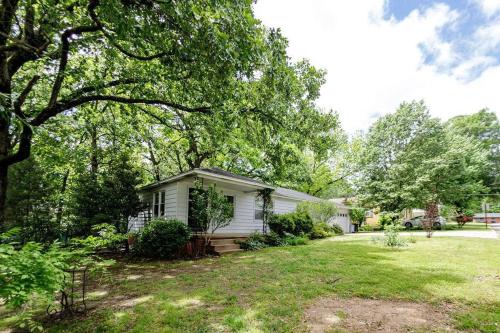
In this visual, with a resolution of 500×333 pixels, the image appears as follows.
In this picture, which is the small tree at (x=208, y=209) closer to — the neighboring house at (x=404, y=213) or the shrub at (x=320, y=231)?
the shrub at (x=320, y=231)

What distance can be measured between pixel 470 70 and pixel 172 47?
1557 centimetres

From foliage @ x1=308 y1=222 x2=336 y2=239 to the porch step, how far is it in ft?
18.8

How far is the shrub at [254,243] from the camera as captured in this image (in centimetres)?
Result: 1049

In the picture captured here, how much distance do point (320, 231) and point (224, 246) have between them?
305 inches

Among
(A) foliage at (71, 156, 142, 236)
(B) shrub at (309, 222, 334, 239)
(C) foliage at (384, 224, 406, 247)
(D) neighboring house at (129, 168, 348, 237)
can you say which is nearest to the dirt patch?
(C) foliage at (384, 224, 406, 247)

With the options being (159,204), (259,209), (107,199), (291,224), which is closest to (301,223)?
(291,224)

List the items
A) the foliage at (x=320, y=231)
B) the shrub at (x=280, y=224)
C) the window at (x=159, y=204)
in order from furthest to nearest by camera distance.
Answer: the foliage at (x=320, y=231)
the shrub at (x=280, y=224)
the window at (x=159, y=204)

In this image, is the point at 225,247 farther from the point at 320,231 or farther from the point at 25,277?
the point at 25,277

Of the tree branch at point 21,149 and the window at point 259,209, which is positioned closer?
the tree branch at point 21,149

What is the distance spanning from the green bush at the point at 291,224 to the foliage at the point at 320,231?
1.33ft

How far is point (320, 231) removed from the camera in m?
15.4

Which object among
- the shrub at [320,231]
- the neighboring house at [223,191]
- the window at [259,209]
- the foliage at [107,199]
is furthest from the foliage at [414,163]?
the foliage at [107,199]

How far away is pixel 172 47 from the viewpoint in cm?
498

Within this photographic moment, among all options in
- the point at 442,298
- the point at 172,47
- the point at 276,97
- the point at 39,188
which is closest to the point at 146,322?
the point at 442,298
